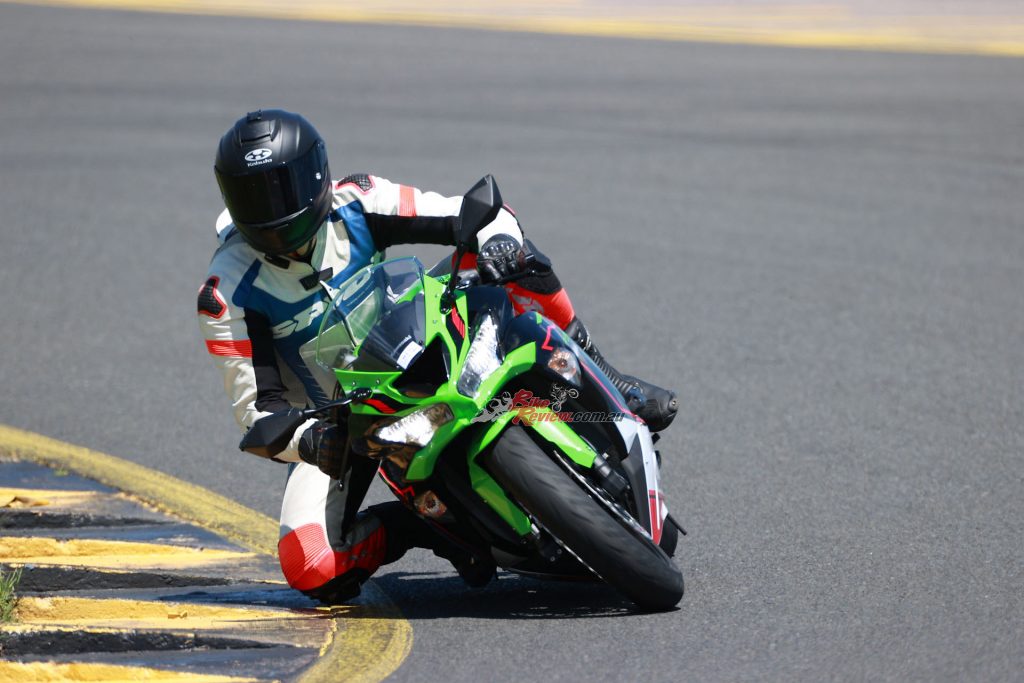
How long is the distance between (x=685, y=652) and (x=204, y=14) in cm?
2308

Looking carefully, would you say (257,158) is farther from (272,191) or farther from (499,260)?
(499,260)

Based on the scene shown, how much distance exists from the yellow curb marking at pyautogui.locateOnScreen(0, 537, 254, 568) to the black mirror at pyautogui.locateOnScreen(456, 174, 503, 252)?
6.10 feet

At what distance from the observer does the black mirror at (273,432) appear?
4.54 m

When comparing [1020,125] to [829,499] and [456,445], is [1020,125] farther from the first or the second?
[456,445]

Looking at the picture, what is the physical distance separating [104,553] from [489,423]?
1.99 metres

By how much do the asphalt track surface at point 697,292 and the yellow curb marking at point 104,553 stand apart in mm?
694

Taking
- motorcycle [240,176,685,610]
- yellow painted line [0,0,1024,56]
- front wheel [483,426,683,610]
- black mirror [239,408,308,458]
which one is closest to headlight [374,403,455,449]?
motorcycle [240,176,685,610]

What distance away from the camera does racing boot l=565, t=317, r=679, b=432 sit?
17.6 ft

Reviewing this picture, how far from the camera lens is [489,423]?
14.6ft

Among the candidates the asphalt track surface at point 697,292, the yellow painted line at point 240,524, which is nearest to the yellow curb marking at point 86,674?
the yellow painted line at point 240,524

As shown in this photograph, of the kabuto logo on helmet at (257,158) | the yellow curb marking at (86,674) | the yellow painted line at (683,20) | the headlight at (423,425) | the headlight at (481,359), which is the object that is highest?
the kabuto logo on helmet at (257,158)

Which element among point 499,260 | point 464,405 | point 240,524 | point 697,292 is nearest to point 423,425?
point 464,405

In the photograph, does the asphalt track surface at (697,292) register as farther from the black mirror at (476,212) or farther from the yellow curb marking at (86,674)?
the black mirror at (476,212)

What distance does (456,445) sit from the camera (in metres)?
4.61
